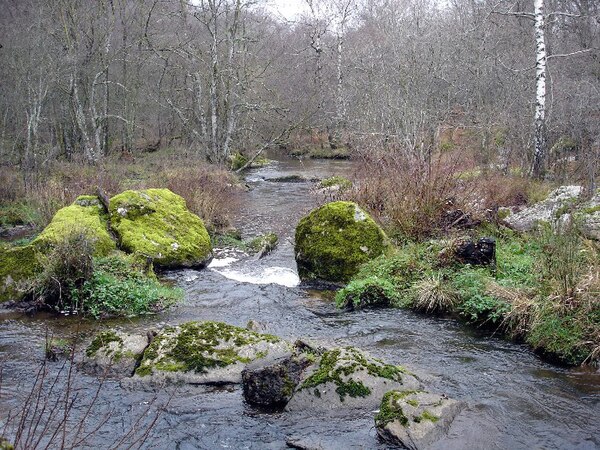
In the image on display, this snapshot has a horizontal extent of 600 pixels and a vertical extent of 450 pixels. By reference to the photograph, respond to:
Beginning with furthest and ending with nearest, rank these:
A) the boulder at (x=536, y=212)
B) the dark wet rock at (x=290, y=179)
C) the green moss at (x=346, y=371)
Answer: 1. the dark wet rock at (x=290, y=179)
2. the boulder at (x=536, y=212)
3. the green moss at (x=346, y=371)

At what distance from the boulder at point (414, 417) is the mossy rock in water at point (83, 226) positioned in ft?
19.8

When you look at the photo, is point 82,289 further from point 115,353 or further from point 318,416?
point 318,416

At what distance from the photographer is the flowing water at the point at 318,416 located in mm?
5082

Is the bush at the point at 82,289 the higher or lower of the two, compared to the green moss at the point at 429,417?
higher

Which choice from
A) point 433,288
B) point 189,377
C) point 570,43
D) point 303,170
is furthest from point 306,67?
point 189,377

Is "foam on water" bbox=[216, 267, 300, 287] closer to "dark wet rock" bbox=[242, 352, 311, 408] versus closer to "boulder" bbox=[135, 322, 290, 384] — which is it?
"boulder" bbox=[135, 322, 290, 384]

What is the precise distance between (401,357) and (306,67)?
32.8 metres

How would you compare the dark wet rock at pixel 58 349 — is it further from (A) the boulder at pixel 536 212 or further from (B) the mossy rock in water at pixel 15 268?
(A) the boulder at pixel 536 212

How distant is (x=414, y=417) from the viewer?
503 centimetres

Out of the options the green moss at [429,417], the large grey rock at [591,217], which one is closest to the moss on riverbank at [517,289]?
the large grey rock at [591,217]

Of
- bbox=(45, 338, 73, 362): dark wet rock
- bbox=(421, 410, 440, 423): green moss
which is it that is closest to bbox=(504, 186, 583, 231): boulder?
bbox=(421, 410, 440, 423): green moss

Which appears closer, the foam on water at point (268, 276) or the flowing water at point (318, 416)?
the flowing water at point (318, 416)

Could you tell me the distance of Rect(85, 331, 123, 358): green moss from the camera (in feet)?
21.6

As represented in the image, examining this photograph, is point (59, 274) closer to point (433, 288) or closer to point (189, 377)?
point (189, 377)
